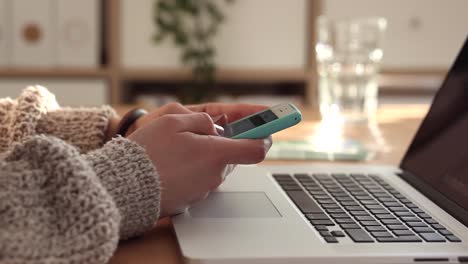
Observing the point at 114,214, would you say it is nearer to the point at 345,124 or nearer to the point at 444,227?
the point at 444,227

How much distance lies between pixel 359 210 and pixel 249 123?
113mm

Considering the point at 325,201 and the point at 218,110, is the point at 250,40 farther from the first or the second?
the point at 325,201

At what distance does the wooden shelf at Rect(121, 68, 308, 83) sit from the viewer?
219cm

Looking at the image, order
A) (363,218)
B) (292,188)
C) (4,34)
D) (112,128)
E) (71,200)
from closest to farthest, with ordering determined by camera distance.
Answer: (71,200) < (363,218) < (292,188) < (112,128) < (4,34)

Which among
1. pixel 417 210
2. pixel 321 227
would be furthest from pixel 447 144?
pixel 321 227

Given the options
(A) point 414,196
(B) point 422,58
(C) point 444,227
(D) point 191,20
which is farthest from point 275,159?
(B) point 422,58

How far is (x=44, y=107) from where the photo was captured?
77cm

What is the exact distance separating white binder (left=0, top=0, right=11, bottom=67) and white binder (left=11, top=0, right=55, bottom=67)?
0.01 meters

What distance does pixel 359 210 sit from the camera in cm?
61

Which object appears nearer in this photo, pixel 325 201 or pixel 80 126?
pixel 325 201

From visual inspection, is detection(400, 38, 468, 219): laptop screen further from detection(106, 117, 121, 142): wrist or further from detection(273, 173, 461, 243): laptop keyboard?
detection(106, 117, 121, 142): wrist

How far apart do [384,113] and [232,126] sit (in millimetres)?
830

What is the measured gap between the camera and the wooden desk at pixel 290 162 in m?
0.53

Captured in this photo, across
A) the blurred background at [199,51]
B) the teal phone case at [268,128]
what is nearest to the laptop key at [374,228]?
the teal phone case at [268,128]
